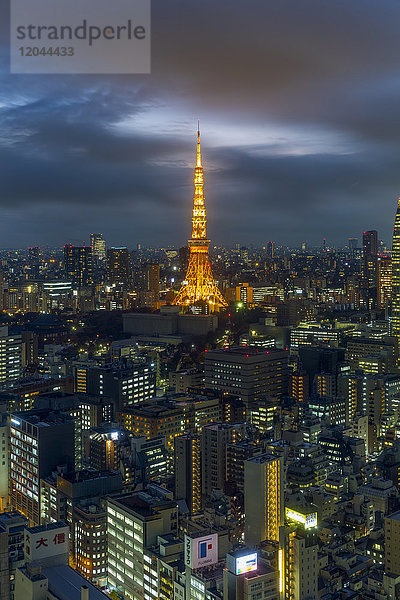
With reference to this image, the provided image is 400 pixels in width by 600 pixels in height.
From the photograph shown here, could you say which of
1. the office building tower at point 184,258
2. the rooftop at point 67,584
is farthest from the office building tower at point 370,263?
the rooftop at point 67,584

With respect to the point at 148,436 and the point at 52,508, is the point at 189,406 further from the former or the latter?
the point at 52,508

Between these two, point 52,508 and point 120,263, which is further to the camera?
point 120,263

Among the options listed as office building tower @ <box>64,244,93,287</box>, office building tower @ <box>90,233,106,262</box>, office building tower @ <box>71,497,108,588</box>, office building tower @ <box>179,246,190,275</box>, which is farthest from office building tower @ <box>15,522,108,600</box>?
office building tower @ <box>90,233,106,262</box>

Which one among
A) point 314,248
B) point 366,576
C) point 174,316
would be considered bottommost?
point 366,576

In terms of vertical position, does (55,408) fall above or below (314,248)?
below

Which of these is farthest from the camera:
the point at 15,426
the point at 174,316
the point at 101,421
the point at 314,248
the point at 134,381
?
the point at 314,248

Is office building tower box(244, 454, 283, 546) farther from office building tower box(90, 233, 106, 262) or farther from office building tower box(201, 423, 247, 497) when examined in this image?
office building tower box(90, 233, 106, 262)

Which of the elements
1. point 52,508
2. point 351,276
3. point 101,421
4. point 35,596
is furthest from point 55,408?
point 351,276
